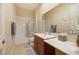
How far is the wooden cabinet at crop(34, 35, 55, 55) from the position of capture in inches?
76.1

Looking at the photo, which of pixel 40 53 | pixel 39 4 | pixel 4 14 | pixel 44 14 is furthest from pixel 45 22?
pixel 4 14

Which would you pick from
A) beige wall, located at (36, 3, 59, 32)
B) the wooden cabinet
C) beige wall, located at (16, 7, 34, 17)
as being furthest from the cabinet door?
beige wall, located at (16, 7, 34, 17)

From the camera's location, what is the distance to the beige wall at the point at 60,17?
1.93 m

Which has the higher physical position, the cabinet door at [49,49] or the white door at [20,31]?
the white door at [20,31]

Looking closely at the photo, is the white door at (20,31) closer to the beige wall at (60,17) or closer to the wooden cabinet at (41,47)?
the wooden cabinet at (41,47)

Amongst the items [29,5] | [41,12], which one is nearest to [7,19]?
[29,5]

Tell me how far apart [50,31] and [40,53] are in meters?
0.35

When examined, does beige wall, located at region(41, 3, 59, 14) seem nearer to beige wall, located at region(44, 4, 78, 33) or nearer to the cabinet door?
beige wall, located at region(44, 4, 78, 33)

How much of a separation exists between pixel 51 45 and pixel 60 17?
1.37 feet

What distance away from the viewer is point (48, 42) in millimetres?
1956

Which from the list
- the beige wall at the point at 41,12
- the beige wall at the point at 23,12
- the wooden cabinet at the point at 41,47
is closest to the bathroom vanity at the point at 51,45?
the wooden cabinet at the point at 41,47

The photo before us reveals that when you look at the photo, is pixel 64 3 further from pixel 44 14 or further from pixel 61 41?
pixel 61 41

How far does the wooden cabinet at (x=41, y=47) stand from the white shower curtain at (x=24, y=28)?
12cm

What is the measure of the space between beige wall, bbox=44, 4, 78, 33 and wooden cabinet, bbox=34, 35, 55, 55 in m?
0.21
